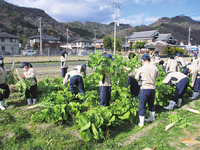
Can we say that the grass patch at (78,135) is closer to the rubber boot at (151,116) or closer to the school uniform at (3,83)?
the rubber boot at (151,116)

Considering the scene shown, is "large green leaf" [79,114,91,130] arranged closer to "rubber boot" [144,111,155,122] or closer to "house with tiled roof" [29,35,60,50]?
"rubber boot" [144,111,155,122]

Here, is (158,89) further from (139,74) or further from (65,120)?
(65,120)

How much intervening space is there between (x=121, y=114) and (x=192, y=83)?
4.41 m

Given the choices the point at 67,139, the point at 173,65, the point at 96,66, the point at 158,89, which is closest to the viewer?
the point at 67,139

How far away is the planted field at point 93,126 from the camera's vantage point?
3191 mm

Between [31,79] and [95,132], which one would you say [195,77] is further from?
[31,79]

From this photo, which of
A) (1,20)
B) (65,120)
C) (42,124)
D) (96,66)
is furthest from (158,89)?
(1,20)

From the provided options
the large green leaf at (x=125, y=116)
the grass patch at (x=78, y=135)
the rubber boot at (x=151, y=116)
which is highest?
the large green leaf at (x=125, y=116)

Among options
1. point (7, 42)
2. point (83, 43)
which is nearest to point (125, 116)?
point (7, 42)

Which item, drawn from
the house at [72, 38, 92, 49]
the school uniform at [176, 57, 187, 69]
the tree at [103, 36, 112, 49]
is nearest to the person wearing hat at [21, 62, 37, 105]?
the school uniform at [176, 57, 187, 69]

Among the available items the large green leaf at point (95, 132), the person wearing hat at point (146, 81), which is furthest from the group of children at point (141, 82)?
the large green leaf at point (95, 132)

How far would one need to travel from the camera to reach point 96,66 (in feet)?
12.7

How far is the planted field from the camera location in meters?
3.19

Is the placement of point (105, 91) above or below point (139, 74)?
below
